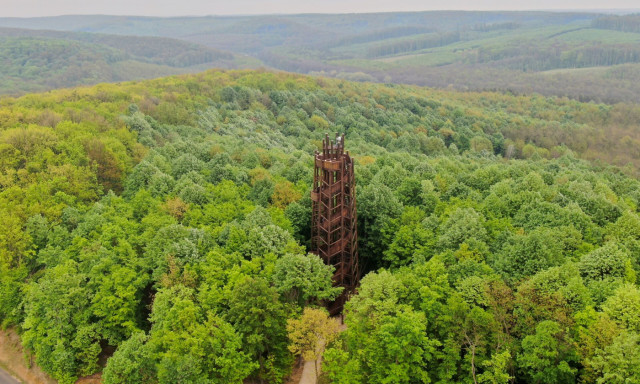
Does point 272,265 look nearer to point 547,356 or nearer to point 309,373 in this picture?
point 309,373

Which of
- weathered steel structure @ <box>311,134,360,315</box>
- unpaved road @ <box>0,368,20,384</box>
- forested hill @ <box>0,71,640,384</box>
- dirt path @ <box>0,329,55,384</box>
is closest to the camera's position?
forested hill @ <box>0,71,640,384</box>

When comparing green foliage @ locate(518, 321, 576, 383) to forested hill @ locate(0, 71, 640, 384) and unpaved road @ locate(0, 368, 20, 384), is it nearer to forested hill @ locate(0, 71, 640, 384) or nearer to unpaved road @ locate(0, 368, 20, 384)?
forested hill @ locate(0, 71, 640, 384)

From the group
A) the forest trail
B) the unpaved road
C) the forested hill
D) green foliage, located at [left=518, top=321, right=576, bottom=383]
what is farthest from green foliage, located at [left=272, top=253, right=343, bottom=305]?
the unpaved road

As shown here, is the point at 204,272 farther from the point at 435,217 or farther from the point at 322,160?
the point at 435,217

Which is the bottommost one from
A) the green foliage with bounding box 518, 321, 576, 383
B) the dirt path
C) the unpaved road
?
the unpaved road

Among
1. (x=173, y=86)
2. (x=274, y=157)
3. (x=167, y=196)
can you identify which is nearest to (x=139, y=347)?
(x=167, y=196)

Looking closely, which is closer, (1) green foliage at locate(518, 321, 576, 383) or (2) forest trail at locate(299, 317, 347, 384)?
(1) green foliage at locate(518, 321, 576, 383)

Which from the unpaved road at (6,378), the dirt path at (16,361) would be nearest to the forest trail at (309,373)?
the dirt path at (16,361)

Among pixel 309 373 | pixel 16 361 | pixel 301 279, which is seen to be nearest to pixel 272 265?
pixel 301 279
